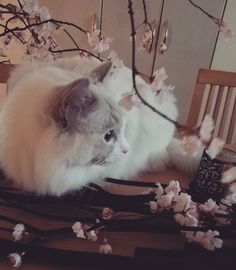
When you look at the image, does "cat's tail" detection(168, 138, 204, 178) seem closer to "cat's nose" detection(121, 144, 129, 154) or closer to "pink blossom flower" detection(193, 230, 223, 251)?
"cat's nose" detection(121, 144, 129, 154)

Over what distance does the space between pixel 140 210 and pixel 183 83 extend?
1.69 metres

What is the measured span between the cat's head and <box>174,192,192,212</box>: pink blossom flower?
24 centimetres

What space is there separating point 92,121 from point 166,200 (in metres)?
0.24

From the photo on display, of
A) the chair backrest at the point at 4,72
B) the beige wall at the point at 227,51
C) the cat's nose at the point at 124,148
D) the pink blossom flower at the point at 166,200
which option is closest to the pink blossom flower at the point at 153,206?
the pink blossom flower at the point at 166,200

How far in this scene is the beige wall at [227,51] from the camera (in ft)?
7.12

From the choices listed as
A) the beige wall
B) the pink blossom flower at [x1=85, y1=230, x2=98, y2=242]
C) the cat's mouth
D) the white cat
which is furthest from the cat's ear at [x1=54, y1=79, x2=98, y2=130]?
the beige wall

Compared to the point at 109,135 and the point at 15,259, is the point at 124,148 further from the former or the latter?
the point at 15,259

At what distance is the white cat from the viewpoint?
733 millimetres

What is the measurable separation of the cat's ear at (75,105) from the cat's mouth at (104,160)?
0.36ft

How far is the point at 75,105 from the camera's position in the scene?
700 millimetres

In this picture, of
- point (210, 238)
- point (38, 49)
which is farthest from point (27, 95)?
point (210, 238)

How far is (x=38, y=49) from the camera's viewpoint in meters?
0.82

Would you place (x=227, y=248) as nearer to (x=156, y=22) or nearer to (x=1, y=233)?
(x=1, y=233)

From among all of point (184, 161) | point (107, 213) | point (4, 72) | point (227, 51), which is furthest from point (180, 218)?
point (227, 51)
